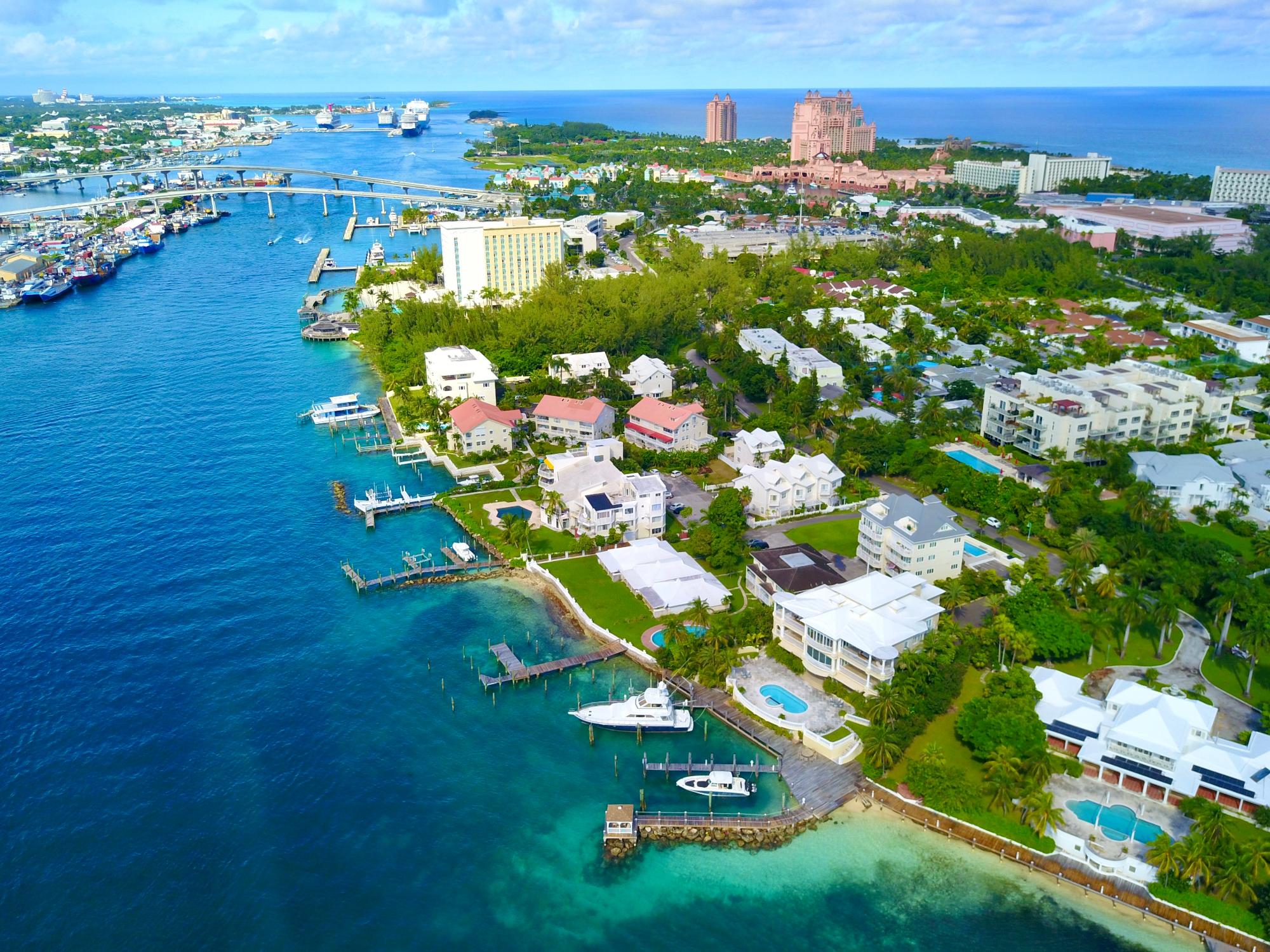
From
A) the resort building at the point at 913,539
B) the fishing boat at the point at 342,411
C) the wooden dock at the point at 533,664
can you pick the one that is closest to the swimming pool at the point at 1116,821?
the resort building at the point at 913,539

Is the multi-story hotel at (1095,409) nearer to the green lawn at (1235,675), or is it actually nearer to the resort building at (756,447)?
the resort building at (756,447)

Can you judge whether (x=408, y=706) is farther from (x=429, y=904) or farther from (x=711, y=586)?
(x=711, y=586)

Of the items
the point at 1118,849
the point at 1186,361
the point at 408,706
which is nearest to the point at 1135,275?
the point at 1186,361

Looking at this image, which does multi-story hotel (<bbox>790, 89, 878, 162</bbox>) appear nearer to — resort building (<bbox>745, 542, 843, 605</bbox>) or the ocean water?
resort building (<bbox>745, 542, 843, 605</bbox>)

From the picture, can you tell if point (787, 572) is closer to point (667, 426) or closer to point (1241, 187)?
point (667, 426)

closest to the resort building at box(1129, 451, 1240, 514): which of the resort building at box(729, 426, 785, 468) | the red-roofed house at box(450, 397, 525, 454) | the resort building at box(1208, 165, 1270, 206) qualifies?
the resort building at box(729, 426, 785, 468)
